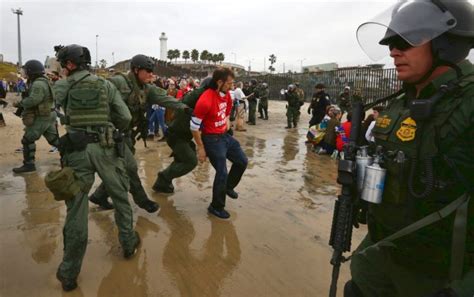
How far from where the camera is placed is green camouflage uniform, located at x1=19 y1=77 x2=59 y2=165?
216 inches

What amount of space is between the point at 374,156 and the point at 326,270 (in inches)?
73.1

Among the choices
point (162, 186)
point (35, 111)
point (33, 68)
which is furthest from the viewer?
point (35, 111)

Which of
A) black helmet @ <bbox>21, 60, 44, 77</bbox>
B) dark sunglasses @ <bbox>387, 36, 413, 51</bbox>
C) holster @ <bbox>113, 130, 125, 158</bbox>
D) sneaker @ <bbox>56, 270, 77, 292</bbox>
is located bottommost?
sneaker @ <bbox>56, 270, 77, 292</bbox>

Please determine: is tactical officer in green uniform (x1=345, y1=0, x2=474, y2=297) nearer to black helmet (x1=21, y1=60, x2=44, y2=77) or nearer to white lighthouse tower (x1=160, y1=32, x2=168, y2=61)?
black helmet (x1=21, y1=60, x2=44, y2=77)

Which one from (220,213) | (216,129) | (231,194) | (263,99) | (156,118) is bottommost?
(220,213)

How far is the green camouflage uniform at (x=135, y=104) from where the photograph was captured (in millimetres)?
3896

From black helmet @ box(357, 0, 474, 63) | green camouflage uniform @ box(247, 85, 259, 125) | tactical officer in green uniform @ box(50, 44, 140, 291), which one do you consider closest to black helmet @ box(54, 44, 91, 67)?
tactical officer in green uniform @ box(50, 44, 140, 291)

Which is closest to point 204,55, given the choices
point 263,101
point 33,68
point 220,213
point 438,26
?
point 263,101

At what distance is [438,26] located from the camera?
4.69 ft

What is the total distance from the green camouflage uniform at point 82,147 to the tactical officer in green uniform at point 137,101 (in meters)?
0.86

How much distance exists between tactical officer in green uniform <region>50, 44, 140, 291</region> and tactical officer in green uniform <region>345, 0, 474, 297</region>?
2180 millimetres

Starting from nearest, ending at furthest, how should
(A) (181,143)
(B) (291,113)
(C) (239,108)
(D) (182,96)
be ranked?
(A) (181,143) < (D) (182,96) < (C) (239,108) < (B) (291,113)

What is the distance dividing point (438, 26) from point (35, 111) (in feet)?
20.1

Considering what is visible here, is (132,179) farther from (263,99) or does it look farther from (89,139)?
(263,99)
